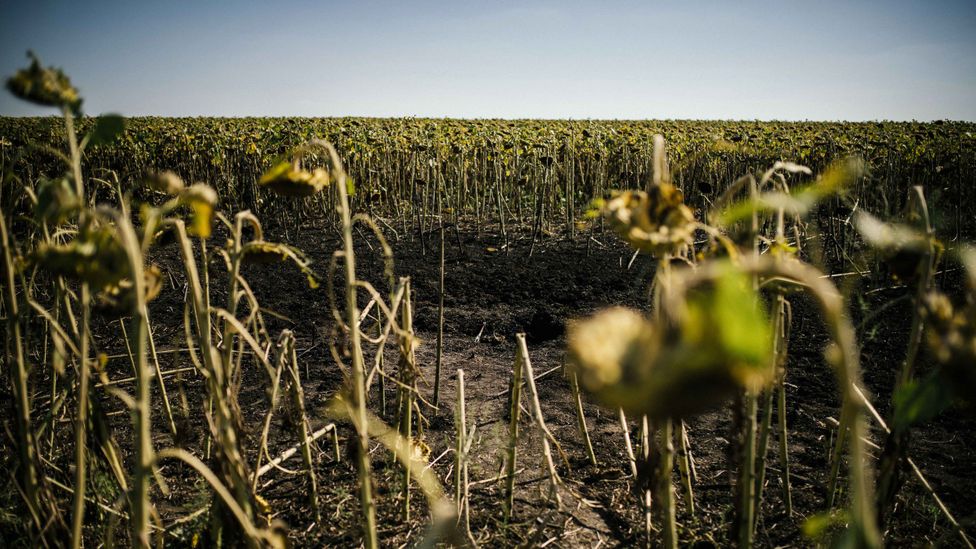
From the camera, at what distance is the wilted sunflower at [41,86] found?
72 centimetres

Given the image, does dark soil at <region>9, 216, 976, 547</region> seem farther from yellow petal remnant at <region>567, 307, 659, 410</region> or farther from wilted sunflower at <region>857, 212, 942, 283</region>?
yellow petal remnant at <region>567, 307, 659, 410</region>

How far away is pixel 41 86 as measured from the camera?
2.37 feet

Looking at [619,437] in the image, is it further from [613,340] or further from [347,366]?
[613,340]

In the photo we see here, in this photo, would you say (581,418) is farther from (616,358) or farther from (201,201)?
(616,358)

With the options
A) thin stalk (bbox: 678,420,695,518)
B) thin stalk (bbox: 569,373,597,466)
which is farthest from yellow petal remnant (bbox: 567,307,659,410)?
thin stalk (bbox: 569,373,597,466)

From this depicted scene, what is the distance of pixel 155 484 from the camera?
186 cm

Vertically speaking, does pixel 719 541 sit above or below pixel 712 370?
below

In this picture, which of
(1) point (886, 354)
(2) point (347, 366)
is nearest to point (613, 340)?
(2) point (347, 366)

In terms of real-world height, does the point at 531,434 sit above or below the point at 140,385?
below

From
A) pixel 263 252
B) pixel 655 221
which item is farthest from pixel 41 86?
pixel 655 221

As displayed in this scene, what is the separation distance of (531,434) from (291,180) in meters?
1.60

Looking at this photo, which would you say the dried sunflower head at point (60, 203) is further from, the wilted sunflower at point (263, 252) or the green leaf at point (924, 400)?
the green leaf at point (924, 400)

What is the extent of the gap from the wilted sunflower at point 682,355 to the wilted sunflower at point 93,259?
0.61 m

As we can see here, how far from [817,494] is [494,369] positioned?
4.92ft
